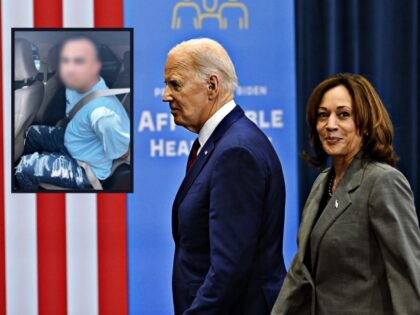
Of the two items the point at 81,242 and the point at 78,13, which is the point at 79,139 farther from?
the point at 78,13

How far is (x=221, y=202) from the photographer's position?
5.70ft

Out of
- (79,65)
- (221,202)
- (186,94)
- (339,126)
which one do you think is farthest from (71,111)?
(339,126)

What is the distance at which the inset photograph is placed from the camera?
3.49m

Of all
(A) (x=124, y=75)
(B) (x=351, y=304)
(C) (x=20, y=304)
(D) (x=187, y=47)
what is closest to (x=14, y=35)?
(A) (x=124, y=75)

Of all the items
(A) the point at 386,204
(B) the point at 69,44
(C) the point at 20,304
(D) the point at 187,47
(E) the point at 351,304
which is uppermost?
(B) the point at 69,44

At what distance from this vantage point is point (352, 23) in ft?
11.5

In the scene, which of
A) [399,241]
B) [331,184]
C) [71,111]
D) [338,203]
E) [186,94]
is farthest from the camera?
[71,111]

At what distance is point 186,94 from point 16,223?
1886 mm

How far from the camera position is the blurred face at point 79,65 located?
3.51 m

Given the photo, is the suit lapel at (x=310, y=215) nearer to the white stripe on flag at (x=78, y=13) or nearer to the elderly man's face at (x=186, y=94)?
the elderly man's face at (x=186, y=94)

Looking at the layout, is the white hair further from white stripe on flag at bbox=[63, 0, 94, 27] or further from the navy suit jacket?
white stripe on flag at bbox=[63, 0, 94, 27]

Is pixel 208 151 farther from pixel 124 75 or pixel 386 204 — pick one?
pixel 124 75

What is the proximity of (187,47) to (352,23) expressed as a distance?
180cm

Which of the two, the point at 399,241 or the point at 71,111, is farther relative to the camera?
the point at 71,111
